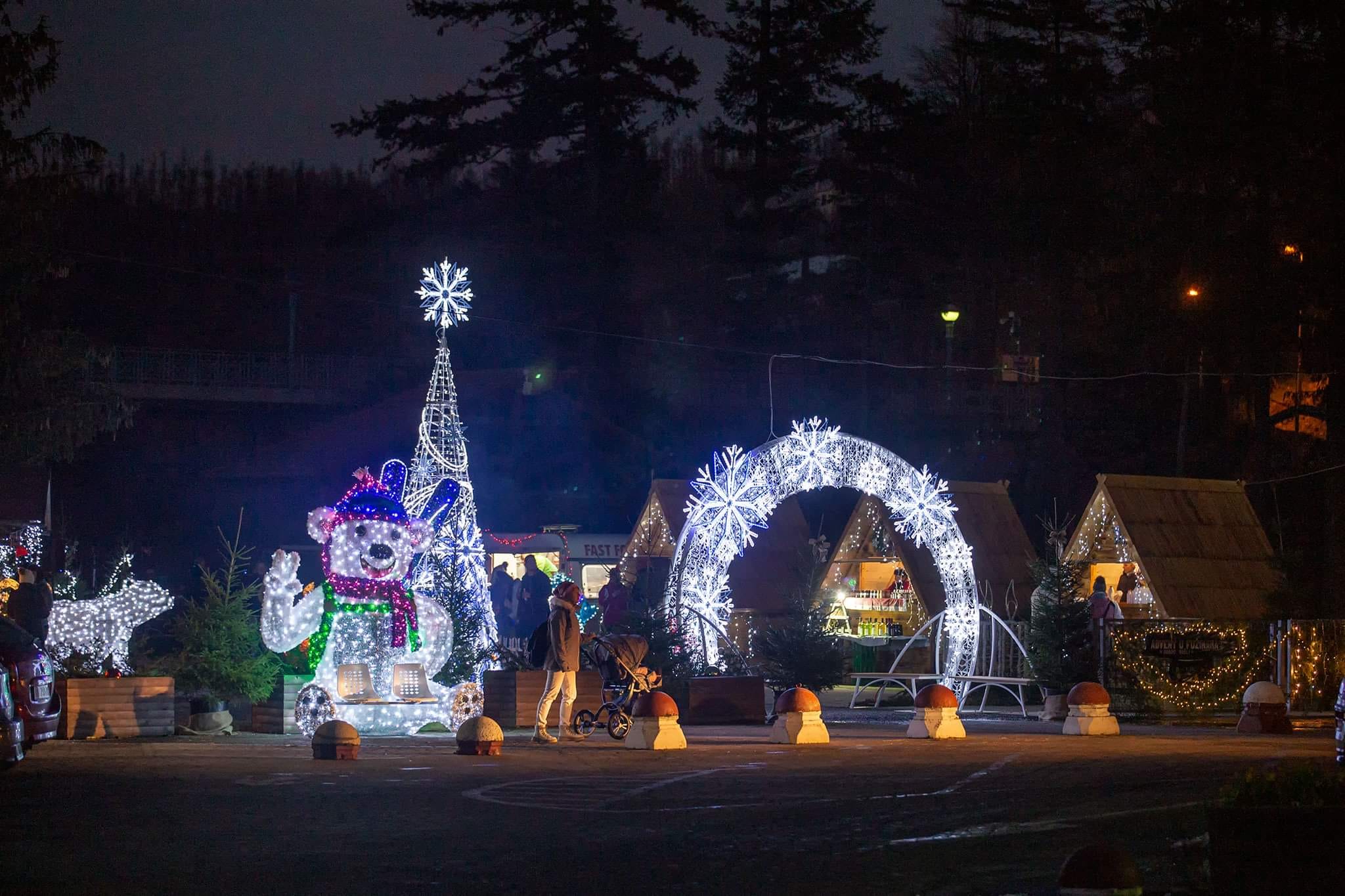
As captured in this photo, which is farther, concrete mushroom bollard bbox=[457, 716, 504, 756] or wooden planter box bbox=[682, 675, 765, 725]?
wooden planter box bbox=[682, 675, 765, 725]

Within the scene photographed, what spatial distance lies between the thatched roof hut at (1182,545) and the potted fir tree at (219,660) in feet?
47.2

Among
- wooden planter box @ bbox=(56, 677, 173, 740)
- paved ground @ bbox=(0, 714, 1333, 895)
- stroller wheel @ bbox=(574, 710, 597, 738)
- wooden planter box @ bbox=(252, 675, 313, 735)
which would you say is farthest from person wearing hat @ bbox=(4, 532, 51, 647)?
stroller wheel @ bbox=(574, 710, 597, 738)

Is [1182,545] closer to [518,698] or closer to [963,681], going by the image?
[963,681]

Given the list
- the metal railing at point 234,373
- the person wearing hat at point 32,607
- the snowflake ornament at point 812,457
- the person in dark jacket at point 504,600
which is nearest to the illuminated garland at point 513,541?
the person in dark jacket at point 504,600

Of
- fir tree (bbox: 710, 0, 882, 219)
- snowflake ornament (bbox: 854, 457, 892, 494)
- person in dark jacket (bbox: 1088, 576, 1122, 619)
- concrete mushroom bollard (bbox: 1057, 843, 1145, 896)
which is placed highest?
fir tree (bbox: 710, 0, 882, 219)

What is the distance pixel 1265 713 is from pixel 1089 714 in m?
2.28

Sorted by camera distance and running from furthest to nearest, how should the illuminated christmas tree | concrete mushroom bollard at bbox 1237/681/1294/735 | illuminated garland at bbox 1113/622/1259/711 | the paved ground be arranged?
illuminated garland at bbox 1113/622/1259/711, the illuminated christmas tree, concrete mushroom bollard at bbox 1237/681/1294/735, the paved ground

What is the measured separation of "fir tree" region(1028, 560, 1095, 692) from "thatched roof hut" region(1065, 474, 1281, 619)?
348 centimetres

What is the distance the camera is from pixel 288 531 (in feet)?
152

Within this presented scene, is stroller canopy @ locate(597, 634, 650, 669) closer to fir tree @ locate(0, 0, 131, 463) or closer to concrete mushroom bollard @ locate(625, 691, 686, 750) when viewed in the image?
concrete mushroom bollard @ locate(625, 691, 686, 750)

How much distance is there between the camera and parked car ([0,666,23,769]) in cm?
1317

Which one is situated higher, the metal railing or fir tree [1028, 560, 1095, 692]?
the metal railing

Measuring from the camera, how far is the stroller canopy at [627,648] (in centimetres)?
1789

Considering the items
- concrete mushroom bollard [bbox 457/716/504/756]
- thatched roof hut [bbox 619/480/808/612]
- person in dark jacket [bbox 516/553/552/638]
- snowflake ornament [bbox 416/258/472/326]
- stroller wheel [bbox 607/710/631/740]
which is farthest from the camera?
thatched roof hut [bbox 619/480/808/612]
